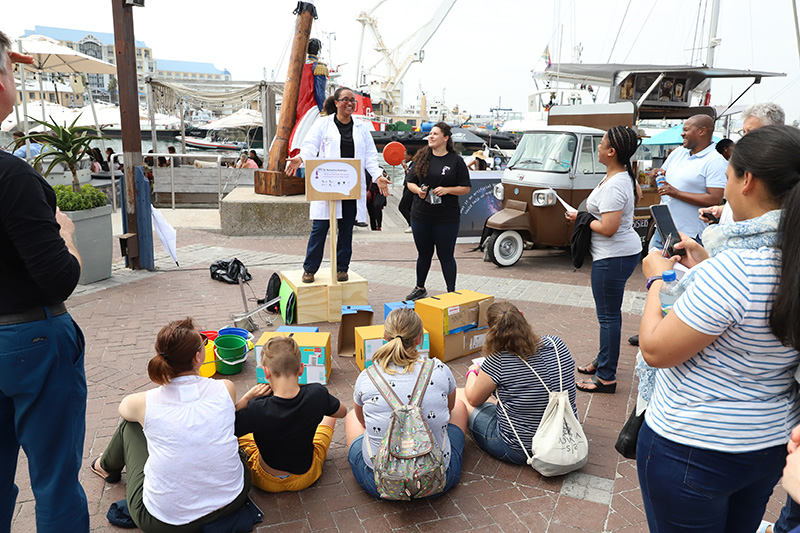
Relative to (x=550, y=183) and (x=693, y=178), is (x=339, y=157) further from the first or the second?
(x=550, y=183)

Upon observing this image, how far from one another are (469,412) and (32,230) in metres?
2.60

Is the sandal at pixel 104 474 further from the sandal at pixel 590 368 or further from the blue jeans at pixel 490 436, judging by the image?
the sandal at pixel 590 368

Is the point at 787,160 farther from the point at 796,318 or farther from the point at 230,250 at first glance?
the point at 230,250

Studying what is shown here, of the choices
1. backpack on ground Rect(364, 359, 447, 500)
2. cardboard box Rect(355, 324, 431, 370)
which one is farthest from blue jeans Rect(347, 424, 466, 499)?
cardboard box Rect(355, 324, 431, 370)

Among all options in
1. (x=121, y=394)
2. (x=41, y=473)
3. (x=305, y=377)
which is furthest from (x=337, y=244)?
(x=41, y=473)

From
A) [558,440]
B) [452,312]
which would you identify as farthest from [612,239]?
[558,440]

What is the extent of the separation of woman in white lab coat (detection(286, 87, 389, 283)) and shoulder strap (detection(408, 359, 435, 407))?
3.25 meters

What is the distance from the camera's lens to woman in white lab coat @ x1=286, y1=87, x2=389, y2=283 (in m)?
5.97

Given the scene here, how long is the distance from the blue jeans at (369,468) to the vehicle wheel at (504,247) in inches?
227

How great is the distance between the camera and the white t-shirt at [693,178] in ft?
15.3

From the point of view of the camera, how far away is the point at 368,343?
4383 mm

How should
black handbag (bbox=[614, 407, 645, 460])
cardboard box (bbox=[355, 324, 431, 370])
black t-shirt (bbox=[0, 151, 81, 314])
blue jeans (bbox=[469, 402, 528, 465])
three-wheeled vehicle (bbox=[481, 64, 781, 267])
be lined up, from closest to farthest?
1. black t-shirt (bbox=[0, 151, 81, 314])
2. black handbag (bbox=[614, 407, 645, 460])
3. blue jeans (bbox=[469, 402, 528, 465])
4. cardboard box (bbox=[355, 324, 431, 370])
5. three-wheeled vehicle (bbox=[481, 64, 781, 267])

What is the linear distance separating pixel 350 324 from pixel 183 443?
→ 278 centimetres

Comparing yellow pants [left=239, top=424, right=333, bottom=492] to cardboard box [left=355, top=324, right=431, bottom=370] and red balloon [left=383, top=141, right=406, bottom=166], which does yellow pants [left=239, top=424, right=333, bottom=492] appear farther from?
red balloon [left=383, top=141, right=406, bottom=166]
